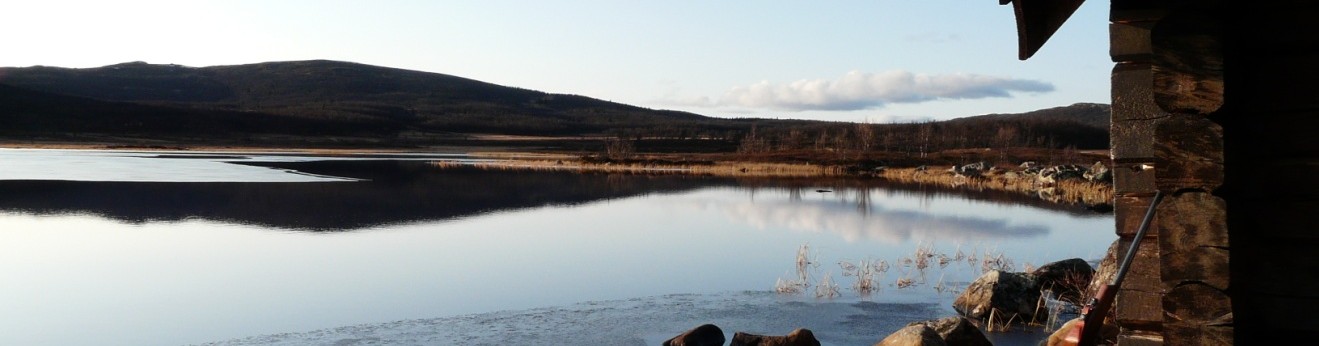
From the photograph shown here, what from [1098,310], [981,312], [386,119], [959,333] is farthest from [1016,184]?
[386,119]

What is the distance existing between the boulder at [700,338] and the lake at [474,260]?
62 cm

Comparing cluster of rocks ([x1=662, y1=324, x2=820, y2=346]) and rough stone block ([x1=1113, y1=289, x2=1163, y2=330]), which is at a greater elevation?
rough stone block ([x1=1113, y1=289, x2=1163, y2=330])

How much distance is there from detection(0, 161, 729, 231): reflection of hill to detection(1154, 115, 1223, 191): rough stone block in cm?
1975

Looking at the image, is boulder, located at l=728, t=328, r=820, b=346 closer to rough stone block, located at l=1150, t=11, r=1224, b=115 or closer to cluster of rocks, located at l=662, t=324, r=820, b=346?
cluster of rocks, located at l=662, t=324, r=820, b=346

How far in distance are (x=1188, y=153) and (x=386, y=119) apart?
14871 cm

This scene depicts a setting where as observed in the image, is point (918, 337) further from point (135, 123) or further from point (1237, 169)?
point (135, 123)

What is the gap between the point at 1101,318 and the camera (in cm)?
450

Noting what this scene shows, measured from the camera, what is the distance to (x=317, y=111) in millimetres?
151625

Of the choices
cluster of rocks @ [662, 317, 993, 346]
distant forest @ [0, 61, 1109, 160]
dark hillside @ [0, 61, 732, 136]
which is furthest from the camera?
dark hillside @ [0, 61, 732, 136]

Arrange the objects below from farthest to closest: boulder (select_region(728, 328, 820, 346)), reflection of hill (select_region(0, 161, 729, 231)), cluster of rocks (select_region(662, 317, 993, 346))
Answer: reflection of hill (select_region(0, 161, 729, 231))
boulder (select_region(728, 328, 820, 346))
cluster of rocks (select_region(662, 317, 993, 346))

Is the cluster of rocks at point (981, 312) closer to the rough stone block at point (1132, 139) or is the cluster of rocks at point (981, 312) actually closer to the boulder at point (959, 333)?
the boulder at point (959, 333)

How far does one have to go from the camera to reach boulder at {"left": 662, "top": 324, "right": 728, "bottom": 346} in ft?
31.6

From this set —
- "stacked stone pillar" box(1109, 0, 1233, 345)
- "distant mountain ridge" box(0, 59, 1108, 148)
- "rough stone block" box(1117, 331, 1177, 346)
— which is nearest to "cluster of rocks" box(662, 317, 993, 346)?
"rough stone block" box(1117, 331, 1177, 346)

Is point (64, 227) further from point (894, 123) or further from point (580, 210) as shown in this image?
point (894, 123)
